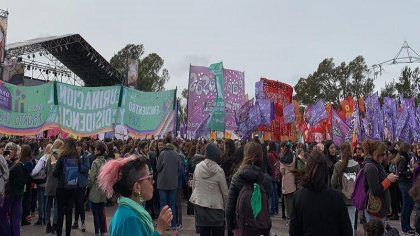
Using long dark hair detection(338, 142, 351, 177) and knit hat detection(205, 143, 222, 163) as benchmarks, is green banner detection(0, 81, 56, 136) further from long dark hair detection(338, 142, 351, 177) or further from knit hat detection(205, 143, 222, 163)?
long dark hair detection(338, 142, 351, 177)

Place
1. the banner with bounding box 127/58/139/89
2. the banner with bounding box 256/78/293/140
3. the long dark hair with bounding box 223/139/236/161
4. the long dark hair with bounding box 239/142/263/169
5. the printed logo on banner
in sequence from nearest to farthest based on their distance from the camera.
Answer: the long dark hair with bounding box 239/142/263/169 → the long dark hair with bounding box 223/139/236/161 → the printed logo on banner → the banner with bounding box 256/78/293/140 → the banner with bounding box 127/58/139/89

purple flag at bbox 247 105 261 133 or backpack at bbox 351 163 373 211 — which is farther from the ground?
purple flag at bbox 247 105 261 133

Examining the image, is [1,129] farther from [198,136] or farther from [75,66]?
[75,66]

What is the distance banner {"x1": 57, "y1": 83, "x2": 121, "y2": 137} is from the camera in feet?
33.4

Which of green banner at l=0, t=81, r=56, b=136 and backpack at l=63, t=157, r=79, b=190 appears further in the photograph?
green banner at l=0, t=81, r=56, b=136

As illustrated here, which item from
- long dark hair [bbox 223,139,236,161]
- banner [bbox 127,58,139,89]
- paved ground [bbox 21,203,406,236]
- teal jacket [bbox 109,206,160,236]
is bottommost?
paved ground [bbox 21,203,406,236]

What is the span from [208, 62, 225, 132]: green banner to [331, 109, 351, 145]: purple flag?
5232 millimetres

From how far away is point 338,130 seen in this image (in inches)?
722

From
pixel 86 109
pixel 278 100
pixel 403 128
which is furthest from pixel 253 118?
pixel 86 109

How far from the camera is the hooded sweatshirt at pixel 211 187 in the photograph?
562cm

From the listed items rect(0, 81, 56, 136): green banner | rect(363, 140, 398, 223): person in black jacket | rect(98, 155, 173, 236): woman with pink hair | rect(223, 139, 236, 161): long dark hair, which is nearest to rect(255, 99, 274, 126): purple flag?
rect(0, 81, 56, 136): green banner

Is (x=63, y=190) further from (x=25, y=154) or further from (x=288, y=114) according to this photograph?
(x=288, y=114)

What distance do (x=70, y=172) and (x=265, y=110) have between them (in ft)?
38.2

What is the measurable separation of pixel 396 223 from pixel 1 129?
351 inches
